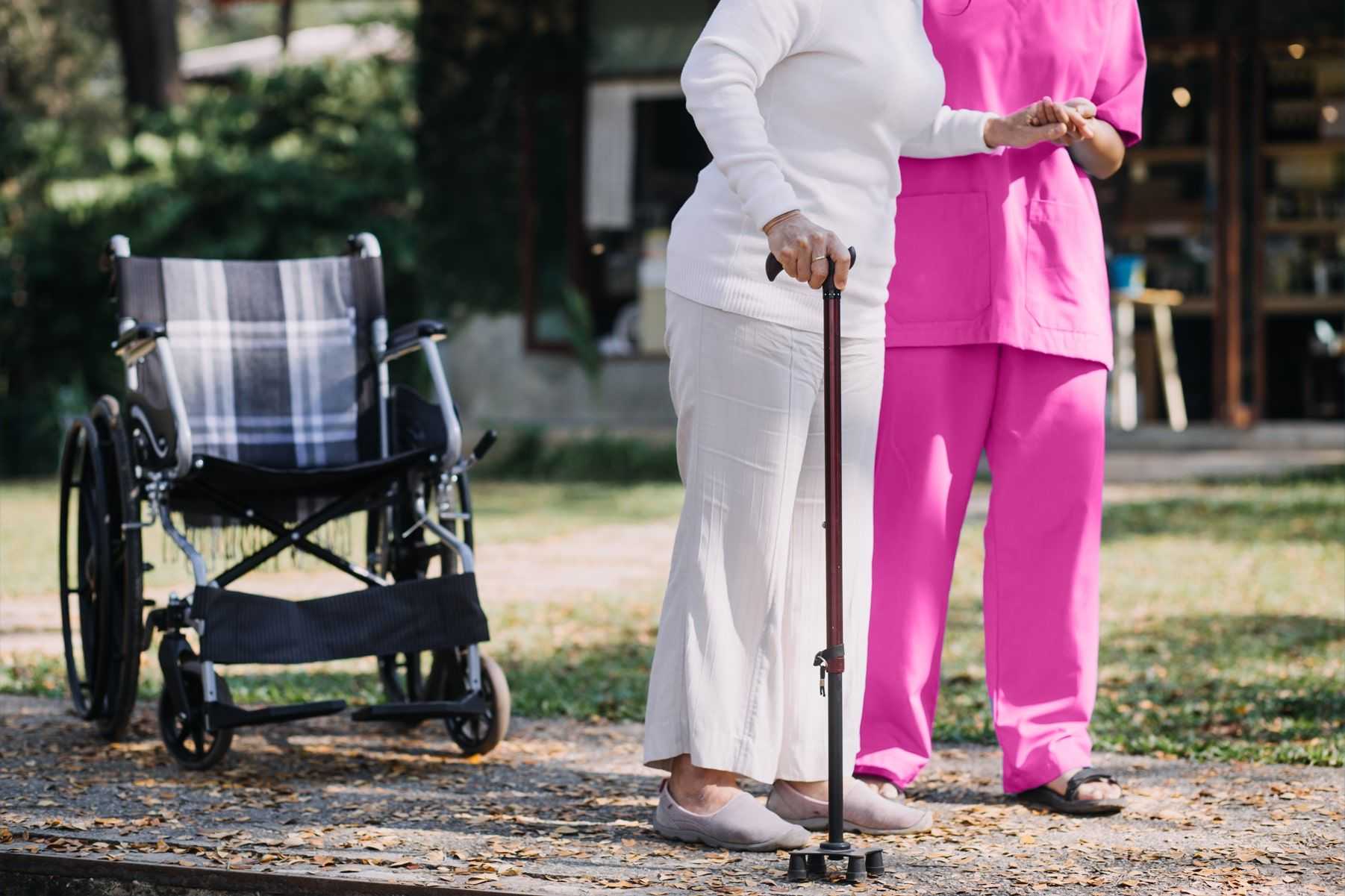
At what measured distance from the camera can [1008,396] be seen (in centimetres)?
378

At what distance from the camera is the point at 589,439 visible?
1251 centimetres

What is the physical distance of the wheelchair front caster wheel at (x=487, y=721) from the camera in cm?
416

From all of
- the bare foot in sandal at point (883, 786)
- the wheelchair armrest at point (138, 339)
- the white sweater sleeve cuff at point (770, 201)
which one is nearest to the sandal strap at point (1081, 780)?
the bare foot in sandal at point (883, 786)

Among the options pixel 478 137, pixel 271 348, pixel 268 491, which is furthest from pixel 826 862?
pixel 478 137

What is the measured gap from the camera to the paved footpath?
10.2ft

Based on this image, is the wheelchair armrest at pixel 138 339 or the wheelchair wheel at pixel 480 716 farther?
the wheelchair armrest at pixel 138 339

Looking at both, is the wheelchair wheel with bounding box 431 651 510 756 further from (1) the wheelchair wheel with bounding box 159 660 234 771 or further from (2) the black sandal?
(2) the black sandal

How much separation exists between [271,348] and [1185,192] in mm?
9417

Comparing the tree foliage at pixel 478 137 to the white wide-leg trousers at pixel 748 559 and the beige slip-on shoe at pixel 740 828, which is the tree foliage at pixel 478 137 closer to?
the white wide-leg trousers at pixel 748 559

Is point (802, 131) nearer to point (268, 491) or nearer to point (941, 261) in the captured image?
point (941, 261)

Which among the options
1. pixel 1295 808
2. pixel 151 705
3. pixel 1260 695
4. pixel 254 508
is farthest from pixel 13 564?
pixel 1295 808

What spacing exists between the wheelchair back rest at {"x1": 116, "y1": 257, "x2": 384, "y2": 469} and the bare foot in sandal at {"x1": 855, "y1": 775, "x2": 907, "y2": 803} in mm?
1704

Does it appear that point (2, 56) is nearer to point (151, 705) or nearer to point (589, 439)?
point (589, 439)

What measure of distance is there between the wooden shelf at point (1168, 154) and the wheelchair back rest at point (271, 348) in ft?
29.0
